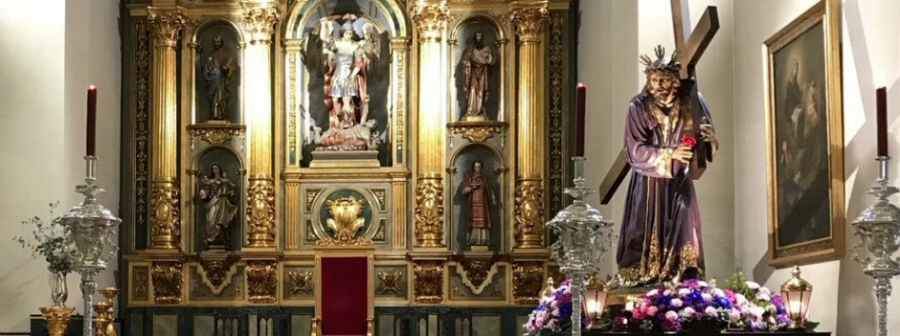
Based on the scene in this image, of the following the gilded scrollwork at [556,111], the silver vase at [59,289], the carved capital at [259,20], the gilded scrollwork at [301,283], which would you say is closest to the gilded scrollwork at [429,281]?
the gilded scrollwork at [301,283]

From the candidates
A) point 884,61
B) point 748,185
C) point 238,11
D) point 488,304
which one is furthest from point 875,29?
point 238,11

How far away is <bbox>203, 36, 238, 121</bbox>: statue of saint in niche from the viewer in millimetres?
17562

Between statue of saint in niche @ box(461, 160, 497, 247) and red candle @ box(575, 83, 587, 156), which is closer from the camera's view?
red candle @ box(575, 83, 587, 156)

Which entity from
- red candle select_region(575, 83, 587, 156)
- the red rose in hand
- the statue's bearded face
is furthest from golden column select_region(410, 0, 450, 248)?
red candle select_region(575, 83, 587, 156)

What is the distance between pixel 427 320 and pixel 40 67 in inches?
207

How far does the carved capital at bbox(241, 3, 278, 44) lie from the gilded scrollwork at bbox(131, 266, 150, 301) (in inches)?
121

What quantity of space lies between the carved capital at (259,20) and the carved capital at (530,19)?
297 cm

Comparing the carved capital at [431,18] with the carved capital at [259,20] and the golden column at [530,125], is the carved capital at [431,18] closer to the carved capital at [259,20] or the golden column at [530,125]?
the golden column at [530,125]

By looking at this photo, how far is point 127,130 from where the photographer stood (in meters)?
17.5

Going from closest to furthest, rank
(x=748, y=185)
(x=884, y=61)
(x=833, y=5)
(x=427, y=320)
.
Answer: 1. (x=884, y=61)
2. (x=833, y=5)
3. (x=748, y=185)
4. (x=427, y=320)

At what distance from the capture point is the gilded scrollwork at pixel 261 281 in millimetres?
17125

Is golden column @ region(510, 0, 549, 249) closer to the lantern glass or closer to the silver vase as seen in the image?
the silver vase

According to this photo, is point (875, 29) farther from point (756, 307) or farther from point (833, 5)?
point (756, 307)

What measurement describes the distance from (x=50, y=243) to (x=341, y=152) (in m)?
4.19
